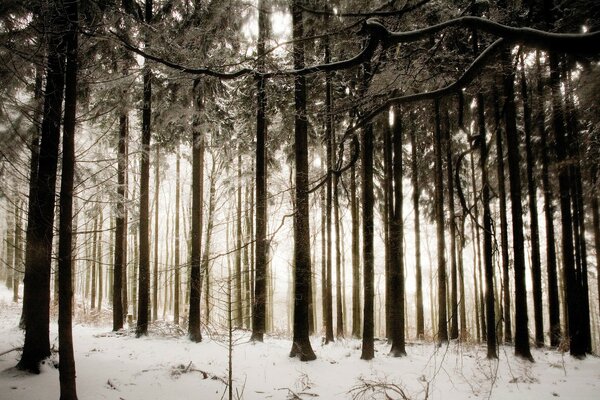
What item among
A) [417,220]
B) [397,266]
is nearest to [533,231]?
[417,220]

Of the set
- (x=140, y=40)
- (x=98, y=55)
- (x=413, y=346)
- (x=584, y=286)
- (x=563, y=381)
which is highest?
(x=98, y=55)

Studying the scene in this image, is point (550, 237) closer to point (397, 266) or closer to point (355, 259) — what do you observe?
point (397, 266)

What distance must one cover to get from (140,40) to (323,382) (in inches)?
308

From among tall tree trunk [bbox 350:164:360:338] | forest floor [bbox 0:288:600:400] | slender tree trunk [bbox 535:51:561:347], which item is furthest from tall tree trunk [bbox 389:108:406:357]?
slender tree trunk [bbox 535:51:561:347]

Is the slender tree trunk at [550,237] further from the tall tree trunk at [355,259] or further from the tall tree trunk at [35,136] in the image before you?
the tall tree trunk at [35,136]

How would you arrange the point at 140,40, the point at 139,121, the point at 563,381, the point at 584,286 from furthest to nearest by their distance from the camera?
1. the point at 139,121
2. the point at 584,286
3. the point at 563,381
4. the point at 140,40

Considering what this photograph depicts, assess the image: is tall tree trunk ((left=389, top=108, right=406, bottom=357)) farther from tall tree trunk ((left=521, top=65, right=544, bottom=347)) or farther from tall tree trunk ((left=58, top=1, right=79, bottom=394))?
tall tree trunk ((left=58, top=1, right=79, bottom=394))

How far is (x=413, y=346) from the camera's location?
11.2 metres

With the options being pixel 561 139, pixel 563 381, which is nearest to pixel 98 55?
pixel 561 139

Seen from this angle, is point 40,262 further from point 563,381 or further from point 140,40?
point 563,381

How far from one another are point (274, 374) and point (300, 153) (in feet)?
18.7

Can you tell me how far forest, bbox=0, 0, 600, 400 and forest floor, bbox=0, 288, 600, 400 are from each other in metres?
0.06

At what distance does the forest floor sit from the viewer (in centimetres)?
590

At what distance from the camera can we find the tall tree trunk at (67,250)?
463 centimetres
